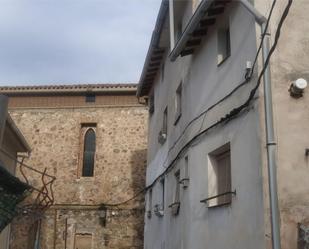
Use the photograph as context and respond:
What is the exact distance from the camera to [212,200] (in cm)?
838

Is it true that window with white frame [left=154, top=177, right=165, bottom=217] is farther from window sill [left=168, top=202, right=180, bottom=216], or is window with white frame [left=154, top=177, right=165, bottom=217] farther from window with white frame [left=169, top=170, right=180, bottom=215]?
window sill [left=168, top=202, right=180, bottom=216]

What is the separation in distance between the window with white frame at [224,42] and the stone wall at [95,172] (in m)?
13.8

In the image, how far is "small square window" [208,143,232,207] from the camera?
314 inches

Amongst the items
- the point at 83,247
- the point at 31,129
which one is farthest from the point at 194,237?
the point at 31,129

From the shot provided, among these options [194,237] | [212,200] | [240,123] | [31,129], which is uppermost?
[31,129]

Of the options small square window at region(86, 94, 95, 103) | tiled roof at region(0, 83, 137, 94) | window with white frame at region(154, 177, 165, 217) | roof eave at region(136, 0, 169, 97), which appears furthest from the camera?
small square window at region(86, 94, 95, 103)

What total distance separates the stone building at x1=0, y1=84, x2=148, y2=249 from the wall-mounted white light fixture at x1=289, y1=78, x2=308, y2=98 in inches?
604

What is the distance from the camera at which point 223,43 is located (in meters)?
8.78

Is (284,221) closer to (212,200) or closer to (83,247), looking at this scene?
(212,200)

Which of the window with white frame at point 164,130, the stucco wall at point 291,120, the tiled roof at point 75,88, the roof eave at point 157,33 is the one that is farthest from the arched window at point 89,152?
the stucco wall at point 291,120

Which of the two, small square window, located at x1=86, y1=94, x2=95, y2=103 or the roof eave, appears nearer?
the roof eave

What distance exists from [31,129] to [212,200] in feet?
52.4

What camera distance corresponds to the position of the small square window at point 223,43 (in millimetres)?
8656

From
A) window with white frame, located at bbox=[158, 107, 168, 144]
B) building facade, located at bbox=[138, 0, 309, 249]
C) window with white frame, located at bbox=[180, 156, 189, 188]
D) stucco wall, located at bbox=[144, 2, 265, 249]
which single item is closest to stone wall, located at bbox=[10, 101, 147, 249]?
window with white frame, located at bbox=[158, 107, 168, 144]
